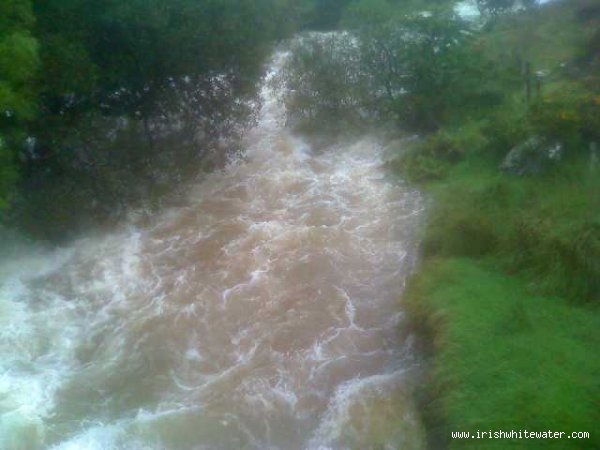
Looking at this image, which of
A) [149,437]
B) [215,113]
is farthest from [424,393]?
[215,113]

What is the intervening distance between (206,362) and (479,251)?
494 centimetres

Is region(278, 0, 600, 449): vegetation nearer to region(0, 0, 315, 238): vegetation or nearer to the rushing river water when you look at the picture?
the rushing river water

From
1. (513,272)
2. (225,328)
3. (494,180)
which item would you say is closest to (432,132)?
(494,180)

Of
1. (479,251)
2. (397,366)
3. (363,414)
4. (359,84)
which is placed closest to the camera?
(363,414)

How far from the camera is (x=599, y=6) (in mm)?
17422

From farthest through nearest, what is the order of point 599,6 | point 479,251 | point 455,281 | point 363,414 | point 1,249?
point 599,6 → point 1,249 → point 479,251 → point 455,281 → point 363,414

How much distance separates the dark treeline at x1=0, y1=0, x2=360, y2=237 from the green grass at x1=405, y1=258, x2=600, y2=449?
24.7 feet

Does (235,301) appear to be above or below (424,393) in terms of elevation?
above

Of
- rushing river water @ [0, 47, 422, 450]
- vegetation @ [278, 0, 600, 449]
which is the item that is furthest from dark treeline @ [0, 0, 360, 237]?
vegetation @ [278, 0, 600, 449]

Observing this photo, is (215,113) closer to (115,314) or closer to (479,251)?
(115,314)

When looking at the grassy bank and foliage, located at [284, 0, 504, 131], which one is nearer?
the grassy bank

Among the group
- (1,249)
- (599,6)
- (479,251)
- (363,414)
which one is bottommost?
(363,414)

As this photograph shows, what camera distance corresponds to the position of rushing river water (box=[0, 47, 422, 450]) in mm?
7758

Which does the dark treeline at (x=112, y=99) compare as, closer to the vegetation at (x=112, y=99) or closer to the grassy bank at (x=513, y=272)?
the vegetation at (x=112, y=99)
